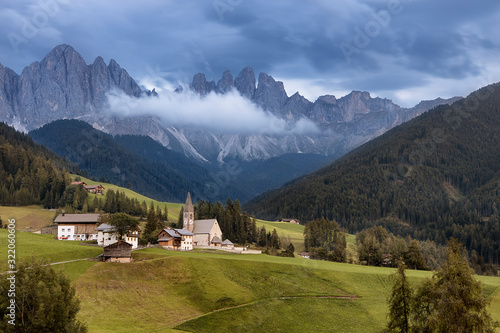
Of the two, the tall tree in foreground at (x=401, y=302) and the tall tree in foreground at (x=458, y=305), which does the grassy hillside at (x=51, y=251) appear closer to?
the tall tree in foreground at (x=401, y=302)

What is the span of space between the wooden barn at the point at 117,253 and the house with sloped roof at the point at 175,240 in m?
26.0

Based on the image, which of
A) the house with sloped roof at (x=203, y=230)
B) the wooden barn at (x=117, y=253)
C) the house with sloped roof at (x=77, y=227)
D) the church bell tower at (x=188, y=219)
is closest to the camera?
the wooden barn at (x=117, y=253)

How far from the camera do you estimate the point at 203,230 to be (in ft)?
412

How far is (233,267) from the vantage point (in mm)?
82250

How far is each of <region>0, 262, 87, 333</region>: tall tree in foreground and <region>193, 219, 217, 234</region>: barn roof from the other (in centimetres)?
8320

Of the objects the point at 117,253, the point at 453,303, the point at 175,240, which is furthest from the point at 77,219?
the point at 453,303

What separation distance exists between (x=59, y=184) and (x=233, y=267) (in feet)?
414

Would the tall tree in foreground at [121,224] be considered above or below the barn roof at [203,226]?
above

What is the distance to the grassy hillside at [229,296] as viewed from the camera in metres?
57.3

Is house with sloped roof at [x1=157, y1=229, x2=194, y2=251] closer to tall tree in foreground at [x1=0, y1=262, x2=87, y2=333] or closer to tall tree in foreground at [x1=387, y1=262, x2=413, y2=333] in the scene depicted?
tall tree in foreground at [x1=0, y1=262, x2=87, y2=333]

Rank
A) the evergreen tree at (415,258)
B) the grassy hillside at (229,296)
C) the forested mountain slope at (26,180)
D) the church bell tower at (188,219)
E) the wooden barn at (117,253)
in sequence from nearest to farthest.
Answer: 1. the grassy hillside at (229,296)
2. the wooden barn at (117,253)
3. the evergreen tree at (415,258)
4. the church bell tower at (188,219)
5. the forested mountain slope at (26,180)

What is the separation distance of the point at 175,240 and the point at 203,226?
57.4 feet

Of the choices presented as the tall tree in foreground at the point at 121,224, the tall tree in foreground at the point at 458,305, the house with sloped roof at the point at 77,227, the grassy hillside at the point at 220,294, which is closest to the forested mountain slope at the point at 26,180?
the house with sloped roof at the point at 77,227

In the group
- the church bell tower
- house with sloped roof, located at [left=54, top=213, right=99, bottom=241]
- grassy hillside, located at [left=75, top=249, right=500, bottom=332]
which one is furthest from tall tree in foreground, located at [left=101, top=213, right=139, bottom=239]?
the church bell tower
